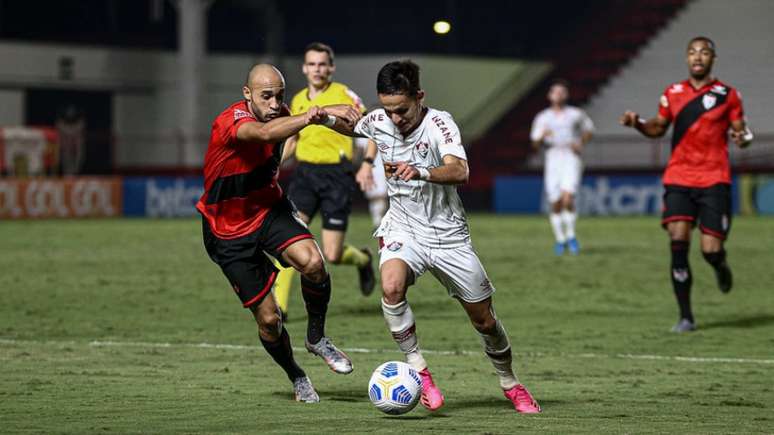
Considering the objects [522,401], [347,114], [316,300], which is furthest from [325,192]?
[522,401]

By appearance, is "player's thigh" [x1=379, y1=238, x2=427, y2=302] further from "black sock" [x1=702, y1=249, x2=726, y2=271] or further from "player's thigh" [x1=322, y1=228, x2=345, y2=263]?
"black sock" [x1=702, y1=249, x2=726, y2=271]

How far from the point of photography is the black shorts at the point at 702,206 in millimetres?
11859

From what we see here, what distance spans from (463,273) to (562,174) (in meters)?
13.1

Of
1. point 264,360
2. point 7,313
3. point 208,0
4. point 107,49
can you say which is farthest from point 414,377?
point 107,49

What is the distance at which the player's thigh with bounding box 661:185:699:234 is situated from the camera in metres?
11.9

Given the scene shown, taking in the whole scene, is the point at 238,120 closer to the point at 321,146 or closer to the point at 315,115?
the point at 315,115

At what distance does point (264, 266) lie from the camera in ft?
27.2

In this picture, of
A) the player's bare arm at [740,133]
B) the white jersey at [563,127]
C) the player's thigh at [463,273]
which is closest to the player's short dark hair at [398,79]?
the player's thigh at [463,273]

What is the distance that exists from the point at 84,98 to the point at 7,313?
27.1 meters

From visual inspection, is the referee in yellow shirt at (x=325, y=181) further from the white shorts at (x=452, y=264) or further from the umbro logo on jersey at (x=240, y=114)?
the white shorts at (x=452, y=264)

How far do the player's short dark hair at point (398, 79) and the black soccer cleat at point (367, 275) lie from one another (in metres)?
6.23

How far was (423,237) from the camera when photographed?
7.80m

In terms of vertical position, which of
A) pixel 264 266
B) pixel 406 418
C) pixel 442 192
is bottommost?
pixel 406 418

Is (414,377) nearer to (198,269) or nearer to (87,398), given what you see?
(87,398)
